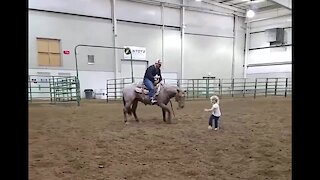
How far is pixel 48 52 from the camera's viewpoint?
46.4 ft

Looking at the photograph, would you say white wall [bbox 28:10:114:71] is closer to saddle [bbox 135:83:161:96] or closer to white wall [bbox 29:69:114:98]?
white wall [bbox 29:69:114:98]

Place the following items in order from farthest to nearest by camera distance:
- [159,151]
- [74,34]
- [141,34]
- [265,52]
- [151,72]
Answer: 1. [265,52]
2. [141,34]
3. [74,34]
4. [151,72]
5. [159,151]

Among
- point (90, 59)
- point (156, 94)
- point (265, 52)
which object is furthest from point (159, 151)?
point (265, 52)

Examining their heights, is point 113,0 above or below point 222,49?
above

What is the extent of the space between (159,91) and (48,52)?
31.3 feet

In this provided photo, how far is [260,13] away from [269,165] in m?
18.9

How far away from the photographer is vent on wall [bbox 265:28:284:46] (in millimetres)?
18391

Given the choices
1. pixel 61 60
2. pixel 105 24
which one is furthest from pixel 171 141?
pixel 105 24

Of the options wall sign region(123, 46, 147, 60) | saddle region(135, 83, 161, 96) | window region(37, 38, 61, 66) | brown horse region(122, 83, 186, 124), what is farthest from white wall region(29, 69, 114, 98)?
saddle region(135, 83, 161, 96)

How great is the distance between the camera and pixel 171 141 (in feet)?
15.3

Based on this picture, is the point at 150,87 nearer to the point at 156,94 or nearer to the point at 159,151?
the point at 156,94

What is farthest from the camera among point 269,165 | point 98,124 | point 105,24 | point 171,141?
point 105,24
